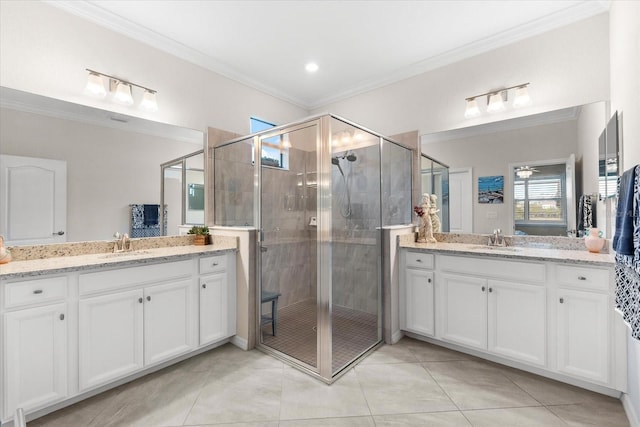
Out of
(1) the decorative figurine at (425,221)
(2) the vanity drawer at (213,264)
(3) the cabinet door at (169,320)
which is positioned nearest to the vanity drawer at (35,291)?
(3) the cabinet door at (169,320)

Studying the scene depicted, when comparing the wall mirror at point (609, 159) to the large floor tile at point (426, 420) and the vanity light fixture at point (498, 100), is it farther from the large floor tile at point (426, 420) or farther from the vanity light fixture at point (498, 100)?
the large floor tile at point (426, 420)

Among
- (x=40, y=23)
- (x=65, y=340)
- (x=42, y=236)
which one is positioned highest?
(x=40, y=23)

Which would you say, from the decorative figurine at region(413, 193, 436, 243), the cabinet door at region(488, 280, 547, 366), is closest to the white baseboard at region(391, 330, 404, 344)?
the cabinet door at region(488, 280, 547, 366)

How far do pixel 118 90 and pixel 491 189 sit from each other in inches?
135

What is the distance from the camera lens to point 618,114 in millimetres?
2086

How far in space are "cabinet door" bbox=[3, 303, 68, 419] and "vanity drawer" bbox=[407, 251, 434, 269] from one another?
2.66m

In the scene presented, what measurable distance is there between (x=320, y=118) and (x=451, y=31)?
1.54m

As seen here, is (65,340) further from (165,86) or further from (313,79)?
(313,79)

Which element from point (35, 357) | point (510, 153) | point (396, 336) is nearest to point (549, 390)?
point (396, 336)

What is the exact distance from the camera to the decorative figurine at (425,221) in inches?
121

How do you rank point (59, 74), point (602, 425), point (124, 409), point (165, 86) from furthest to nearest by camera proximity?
point (165, 86)
point (59, 74)
point (124, 409)
point (602, 425)

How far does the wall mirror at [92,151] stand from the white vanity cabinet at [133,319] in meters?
0.61

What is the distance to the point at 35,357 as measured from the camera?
1.70 metres

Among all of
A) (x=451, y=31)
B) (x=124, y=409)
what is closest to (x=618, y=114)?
(x=451, y=31)
